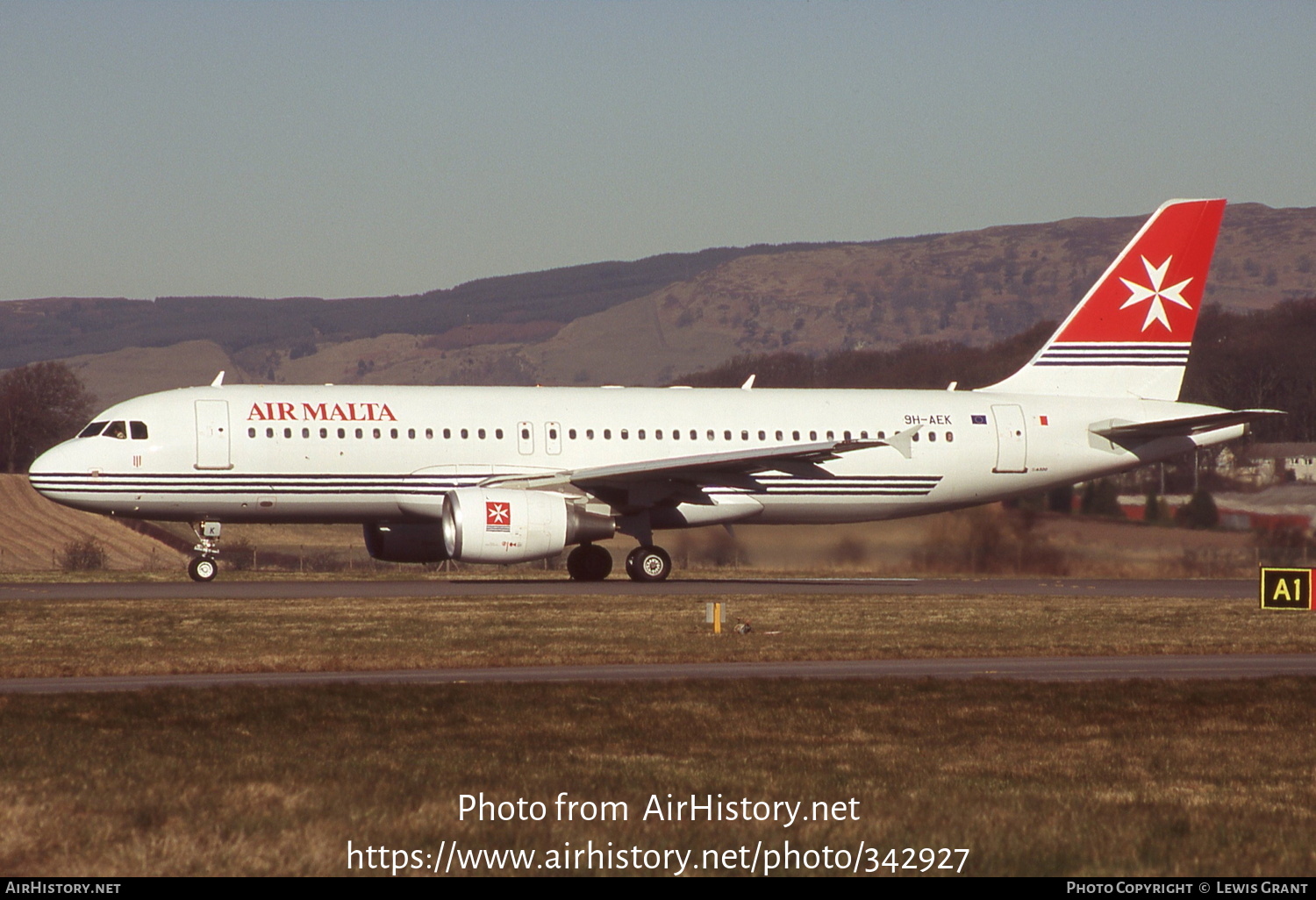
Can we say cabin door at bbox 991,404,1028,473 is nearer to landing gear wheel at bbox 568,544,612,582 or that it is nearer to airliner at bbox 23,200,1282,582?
airliner at bbox 23,200,1282,582

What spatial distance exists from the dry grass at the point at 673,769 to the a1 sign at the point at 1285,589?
420 inches

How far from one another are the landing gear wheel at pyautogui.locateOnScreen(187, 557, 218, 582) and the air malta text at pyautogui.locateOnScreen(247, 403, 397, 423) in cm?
368

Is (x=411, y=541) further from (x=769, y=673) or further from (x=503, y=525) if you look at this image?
(x=769, y=673)

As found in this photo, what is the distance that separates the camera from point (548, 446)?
36094 mm

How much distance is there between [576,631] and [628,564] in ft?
38.1

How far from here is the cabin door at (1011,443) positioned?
39.2 metres

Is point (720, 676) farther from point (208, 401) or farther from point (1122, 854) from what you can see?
point (208, 401)

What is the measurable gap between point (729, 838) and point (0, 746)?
6807 mm

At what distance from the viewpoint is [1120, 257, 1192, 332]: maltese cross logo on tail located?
40656mm

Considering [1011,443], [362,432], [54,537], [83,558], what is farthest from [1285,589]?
[54,537]

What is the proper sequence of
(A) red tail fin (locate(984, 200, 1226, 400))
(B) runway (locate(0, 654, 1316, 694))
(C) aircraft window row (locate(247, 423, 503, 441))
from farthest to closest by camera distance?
(A) red tail fin (locate(984, 200, 1226, 400)), (C) aircraft window row (locate(247, 423, 503, 441)), (B) runway (locate(0, 654, 1316, 694))

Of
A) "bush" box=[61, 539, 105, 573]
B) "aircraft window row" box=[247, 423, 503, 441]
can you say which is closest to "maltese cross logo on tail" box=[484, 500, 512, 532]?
"aircraft window row" box=[247, 423, 503, 441]

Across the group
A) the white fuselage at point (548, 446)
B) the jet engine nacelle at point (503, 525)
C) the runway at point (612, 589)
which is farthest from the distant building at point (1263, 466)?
the jet engine nacelle at point (503, 525)

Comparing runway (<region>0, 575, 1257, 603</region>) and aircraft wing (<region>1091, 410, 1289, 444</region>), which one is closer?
runway (<region>0, 575, 1257, 603</region>)
